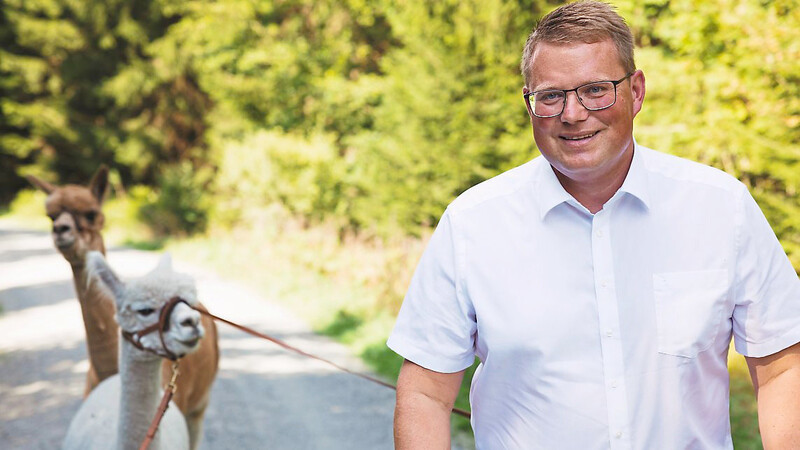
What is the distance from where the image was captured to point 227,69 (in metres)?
20.4

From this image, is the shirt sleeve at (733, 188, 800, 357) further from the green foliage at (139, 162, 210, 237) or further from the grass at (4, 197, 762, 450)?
the green foliage at (139, 162, 210, 237)

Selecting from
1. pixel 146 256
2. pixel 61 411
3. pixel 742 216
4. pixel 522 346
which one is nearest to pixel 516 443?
pixel 522 346

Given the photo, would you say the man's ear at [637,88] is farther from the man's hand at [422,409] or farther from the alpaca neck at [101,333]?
the alpaca neck at [101,333]

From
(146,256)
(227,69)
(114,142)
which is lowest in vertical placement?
(146,256)

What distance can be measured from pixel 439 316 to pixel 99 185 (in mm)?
3355

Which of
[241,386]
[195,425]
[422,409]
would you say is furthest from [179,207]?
[422,409]

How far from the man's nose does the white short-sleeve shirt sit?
17 cm

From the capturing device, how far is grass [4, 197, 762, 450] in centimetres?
638

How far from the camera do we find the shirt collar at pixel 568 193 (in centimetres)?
172

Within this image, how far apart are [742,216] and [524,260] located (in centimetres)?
49

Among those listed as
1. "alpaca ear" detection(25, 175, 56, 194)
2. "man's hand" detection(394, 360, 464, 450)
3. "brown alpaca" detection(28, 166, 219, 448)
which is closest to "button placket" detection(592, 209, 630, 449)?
"man's hand" detection(394, 360, 464, 450)

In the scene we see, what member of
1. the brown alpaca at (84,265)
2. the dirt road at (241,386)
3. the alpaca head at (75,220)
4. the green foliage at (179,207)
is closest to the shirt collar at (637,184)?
the brown alpaca at (84,265)

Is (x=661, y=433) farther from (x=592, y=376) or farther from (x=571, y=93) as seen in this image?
(x=571, y=93)

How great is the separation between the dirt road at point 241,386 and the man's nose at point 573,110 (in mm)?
4552
